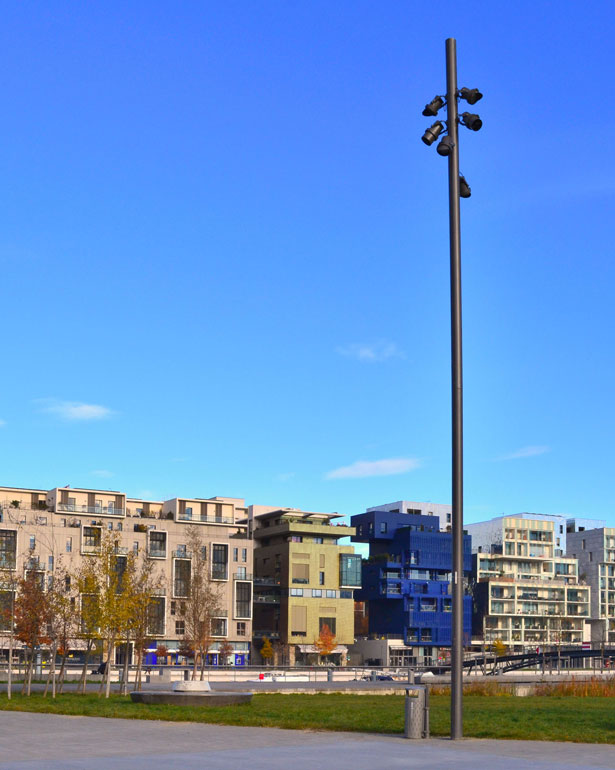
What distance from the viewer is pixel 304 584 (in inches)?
5271

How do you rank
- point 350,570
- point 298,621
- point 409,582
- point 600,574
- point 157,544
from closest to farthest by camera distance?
1. point 157,544
2. point 298,621
3. point 350,570
4. point 409,582
5. point 600,574

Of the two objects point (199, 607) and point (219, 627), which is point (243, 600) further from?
point (199, 607)

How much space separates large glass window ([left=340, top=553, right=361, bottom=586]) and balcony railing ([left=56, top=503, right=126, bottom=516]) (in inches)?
1164

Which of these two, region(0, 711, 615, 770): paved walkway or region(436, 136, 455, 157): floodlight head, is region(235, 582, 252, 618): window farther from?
region(436, 136, 455, 157): floodlight head

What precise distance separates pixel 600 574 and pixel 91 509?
85658mm

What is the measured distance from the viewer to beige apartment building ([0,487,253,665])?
117 metres

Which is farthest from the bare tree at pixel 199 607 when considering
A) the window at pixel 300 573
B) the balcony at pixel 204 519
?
the window at pixel 300 573

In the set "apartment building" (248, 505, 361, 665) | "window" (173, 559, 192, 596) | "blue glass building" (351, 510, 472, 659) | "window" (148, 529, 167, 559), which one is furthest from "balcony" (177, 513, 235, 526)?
"blue glass building" (351, 510, 472, 659)

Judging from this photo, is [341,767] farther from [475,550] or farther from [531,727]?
[475,550]

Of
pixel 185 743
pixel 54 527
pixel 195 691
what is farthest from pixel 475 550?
pixel 185 743

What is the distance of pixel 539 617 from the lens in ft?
523

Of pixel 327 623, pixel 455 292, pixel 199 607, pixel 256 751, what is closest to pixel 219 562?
pixel 327 623

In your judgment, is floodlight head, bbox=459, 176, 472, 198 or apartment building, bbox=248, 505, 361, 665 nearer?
floodlight head, bbox=459, 176, 472, 198

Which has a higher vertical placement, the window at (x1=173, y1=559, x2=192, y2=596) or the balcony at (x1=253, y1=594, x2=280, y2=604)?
the window at (x1=173, y1=559, x2=192, y2=596)
